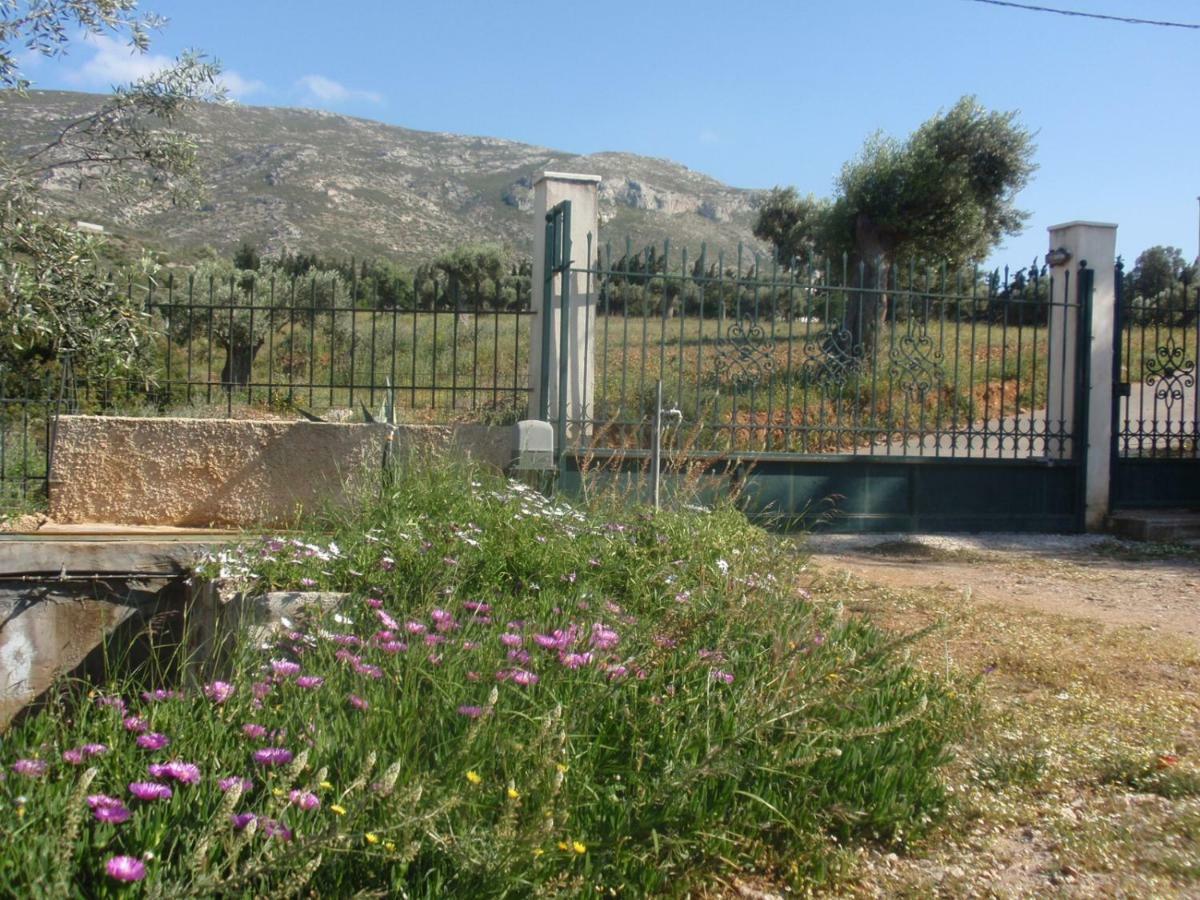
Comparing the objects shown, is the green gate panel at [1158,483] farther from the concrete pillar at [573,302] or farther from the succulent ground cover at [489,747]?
the succulent ground cover at [489,747]

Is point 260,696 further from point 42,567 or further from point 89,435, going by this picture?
point 89,435

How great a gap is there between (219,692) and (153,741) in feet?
1.12

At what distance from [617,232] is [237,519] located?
166 feet

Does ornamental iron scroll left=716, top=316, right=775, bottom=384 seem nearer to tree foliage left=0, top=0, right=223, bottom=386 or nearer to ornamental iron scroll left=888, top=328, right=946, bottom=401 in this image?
ornamental iron scroll left=888, top=328, right=946, bottom=401

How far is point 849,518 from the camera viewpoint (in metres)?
8.90

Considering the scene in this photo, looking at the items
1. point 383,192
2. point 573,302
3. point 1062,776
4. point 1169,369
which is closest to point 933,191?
point 1169,369

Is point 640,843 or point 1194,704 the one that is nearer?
point 640,843

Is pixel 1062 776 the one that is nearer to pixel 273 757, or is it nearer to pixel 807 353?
pixel 273 757

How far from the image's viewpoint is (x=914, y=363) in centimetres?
916

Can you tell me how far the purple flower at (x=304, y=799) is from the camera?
7.90ft

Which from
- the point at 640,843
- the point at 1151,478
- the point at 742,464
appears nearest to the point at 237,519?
the point at 742,464

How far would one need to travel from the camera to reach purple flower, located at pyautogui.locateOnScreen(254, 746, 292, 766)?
263 cm

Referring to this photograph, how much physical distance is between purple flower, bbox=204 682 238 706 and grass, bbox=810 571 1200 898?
5.70 feet

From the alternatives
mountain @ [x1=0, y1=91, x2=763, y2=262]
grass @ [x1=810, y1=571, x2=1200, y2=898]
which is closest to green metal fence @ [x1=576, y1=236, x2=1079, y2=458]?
grass @ [x1=810, y1=571, x2=1200, y2=898]
